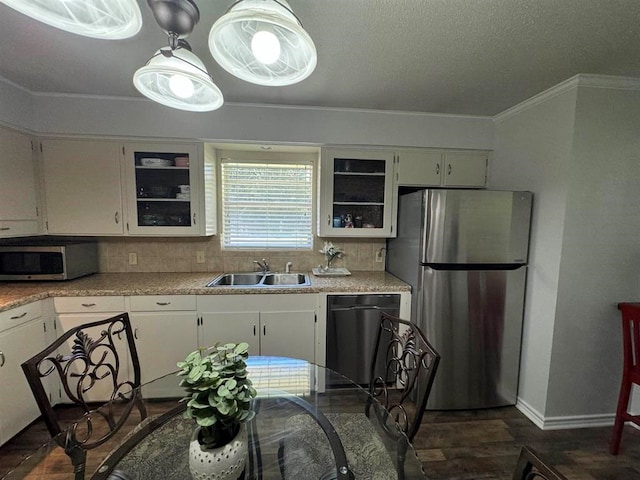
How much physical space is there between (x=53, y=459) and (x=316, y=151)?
2.59m

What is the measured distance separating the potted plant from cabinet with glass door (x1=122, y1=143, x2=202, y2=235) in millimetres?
1794

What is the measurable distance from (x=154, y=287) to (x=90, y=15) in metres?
1.81

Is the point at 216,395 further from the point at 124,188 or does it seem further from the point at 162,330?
the point at 124,188

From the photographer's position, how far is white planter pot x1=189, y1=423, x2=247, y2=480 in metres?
0.89

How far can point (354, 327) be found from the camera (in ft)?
7.55

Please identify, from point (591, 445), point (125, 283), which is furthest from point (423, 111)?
point (125, 283)

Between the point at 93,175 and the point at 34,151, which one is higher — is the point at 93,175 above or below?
below

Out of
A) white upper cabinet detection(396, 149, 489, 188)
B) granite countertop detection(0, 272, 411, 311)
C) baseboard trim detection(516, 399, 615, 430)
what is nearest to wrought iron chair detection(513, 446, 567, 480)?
granite countertop detection(0, 272, 411, 311)

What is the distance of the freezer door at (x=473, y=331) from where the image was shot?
2135 mm

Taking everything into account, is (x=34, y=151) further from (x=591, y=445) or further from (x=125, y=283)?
(x=591, y=445)

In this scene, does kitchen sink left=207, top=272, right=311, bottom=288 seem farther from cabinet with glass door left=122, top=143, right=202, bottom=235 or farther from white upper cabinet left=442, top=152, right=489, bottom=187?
white upper cabinet left=442, top=152, right=489, bottom=187

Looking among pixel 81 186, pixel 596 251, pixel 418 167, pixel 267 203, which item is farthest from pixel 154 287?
pixel 596 251

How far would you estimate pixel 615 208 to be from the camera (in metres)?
1.93

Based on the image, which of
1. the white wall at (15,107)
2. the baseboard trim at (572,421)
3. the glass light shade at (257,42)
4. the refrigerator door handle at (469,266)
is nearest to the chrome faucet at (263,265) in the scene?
the refrigerator door handle at (469,266)
